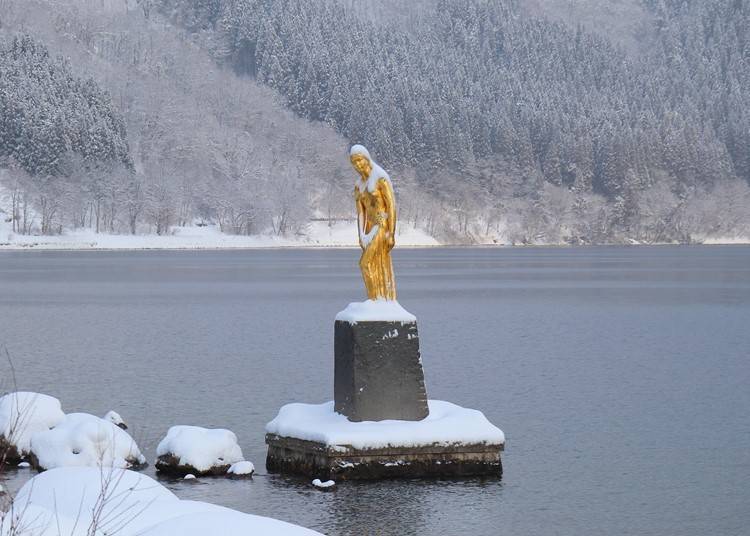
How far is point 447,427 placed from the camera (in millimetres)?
19219

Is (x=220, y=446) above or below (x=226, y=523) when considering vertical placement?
below

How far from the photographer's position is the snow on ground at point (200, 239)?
5979 inches

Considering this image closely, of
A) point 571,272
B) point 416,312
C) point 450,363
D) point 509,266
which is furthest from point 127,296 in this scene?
point 509,266

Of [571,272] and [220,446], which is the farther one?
[571,272]

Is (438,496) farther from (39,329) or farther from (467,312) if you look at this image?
(467,312)

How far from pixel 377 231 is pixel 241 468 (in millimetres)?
4454

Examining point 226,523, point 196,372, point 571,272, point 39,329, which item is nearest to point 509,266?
point 571,272

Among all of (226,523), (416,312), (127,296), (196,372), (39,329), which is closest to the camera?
(226,523)

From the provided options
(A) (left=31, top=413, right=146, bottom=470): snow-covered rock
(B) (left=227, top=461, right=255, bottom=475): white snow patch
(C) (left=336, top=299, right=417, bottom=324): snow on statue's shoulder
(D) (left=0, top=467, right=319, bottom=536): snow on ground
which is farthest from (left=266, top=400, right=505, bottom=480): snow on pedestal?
(D) (left=0, top=467, right=319, bottom=536): snow on ground

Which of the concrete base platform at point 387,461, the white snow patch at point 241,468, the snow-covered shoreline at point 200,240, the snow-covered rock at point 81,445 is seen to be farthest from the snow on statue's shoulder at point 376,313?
the snow-covered shoreline at point 200,240

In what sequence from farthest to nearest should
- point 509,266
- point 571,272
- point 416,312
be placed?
1. point 509,266
2. point 571,272
3. point 416,312

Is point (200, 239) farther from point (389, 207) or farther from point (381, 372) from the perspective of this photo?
point (381, 372)

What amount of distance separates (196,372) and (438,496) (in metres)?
17.7

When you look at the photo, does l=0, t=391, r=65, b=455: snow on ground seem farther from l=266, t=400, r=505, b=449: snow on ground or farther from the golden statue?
the golden statue
